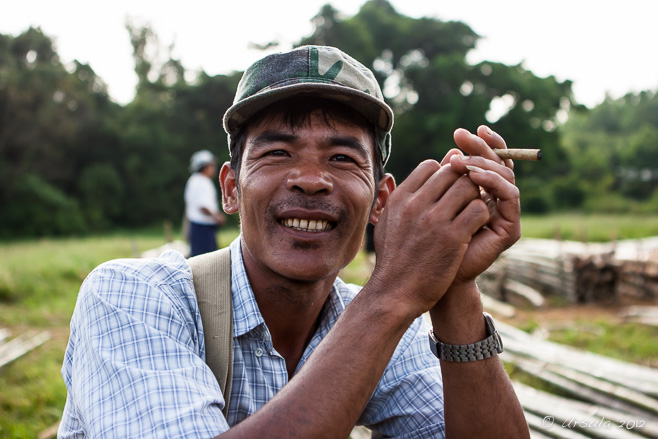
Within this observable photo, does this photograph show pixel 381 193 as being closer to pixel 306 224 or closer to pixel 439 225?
pixel 306 224

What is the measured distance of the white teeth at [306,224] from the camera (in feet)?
6.02

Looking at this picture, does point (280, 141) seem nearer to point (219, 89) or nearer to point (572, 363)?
point (572, 363)

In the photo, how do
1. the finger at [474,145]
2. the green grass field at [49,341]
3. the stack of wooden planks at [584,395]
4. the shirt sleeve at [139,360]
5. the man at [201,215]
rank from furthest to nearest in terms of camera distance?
the man at [201,215], the green grass field at [49,341], the stack of wooden planks at [584,395], the finger at [474,145], the shirt sleeve at [139,360]

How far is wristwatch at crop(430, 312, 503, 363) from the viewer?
183 cm

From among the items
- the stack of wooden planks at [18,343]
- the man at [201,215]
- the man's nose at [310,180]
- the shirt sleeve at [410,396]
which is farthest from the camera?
the man at [201,215]

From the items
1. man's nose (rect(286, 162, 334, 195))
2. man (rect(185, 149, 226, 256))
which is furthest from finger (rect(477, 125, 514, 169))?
man (rect(185, 149, 226, 256))

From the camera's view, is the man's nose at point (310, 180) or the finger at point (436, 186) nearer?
the finger at point (436, 186)

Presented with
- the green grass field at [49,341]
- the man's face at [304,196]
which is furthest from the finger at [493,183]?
the green grass field at [49,341]

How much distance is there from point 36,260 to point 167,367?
12.5m

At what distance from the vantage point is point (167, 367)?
1.48 metres

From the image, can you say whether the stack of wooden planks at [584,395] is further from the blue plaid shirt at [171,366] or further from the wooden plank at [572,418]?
the blue plaid shirt at [171,366]

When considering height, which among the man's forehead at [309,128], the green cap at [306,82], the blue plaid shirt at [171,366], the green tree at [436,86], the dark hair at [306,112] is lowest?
the blue plaid shirt at [171,366]

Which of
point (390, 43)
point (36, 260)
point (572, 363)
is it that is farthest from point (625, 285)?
point (390, 43)

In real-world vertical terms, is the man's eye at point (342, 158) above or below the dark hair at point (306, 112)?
below
